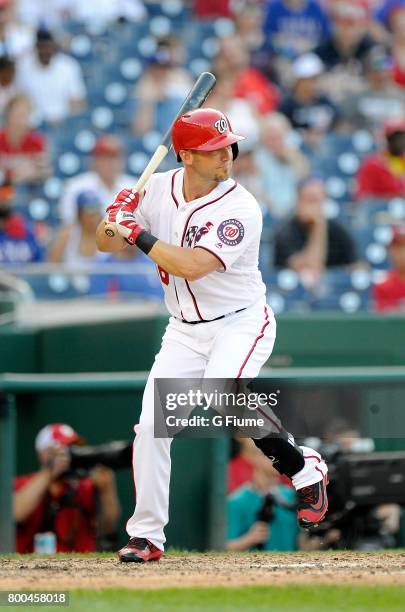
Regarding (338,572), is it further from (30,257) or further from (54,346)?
(30,257)

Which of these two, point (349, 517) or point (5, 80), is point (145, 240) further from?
point (5, 80)

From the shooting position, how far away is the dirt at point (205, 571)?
4449 millimetres

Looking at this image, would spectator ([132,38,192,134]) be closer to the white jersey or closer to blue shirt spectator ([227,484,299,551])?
blue shirt spectator ([227,484,299,551])

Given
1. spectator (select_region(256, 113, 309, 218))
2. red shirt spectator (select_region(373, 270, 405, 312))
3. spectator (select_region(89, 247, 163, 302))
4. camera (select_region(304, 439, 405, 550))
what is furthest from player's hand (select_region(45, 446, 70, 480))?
spectator (select_region(256, 113, 309, 218))

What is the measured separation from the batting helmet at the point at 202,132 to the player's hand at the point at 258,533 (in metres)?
2.22

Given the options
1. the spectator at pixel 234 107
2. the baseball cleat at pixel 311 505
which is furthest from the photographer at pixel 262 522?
the spectator at pixel 234 107

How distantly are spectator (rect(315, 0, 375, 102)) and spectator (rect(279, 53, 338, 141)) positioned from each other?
34 centimetres

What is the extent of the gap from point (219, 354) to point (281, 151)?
19.8 feet

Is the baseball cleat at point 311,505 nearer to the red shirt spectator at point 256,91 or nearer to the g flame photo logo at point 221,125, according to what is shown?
the g flame photo logo at point 221,125

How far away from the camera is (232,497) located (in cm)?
659

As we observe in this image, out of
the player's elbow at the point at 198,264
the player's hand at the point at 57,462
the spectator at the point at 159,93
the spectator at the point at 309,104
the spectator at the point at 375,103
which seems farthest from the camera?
the spectator at the point at 375,103

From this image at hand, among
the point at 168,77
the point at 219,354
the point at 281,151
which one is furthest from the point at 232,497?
the point at 168,77

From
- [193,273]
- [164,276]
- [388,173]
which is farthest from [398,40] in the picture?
[193,273]

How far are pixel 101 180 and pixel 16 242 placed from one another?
905 millimetres
